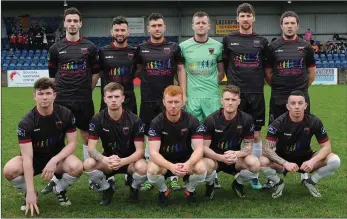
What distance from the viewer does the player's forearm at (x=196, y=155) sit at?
4207 mm

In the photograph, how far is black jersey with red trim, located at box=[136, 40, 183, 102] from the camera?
5.14 meters

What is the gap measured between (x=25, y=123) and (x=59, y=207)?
0.80m

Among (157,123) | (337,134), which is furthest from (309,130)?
(337,134)

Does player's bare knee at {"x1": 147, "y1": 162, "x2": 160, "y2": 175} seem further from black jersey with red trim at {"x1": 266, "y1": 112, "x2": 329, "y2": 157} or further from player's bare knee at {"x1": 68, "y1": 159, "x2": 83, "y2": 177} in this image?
black jersey with red trim at {"x1": 266, "y1": 112, "x2": 329, "y2": 157}

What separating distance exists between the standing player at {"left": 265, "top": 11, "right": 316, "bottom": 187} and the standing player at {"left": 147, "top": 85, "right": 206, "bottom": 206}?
1247mm

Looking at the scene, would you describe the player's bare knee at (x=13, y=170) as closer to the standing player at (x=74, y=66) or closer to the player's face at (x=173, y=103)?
the standing player at (x=74, y=66)

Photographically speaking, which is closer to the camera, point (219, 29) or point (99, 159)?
point (99, 159)

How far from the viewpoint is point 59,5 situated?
27.6 meters

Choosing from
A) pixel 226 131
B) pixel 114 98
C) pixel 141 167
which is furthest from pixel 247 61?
pixel 141 167

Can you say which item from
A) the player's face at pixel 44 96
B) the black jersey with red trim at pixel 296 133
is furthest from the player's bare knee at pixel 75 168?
the black jersey with red trim at pixel 296 133

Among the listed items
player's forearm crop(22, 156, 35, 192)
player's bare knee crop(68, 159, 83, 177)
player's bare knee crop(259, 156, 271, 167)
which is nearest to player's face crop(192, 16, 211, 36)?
player's bare knee crop(259, 156, 271, 167)

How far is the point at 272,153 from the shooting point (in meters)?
4.54

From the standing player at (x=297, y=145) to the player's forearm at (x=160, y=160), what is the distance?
38.2 inches

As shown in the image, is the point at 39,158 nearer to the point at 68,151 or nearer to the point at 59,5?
the point at 68,151
